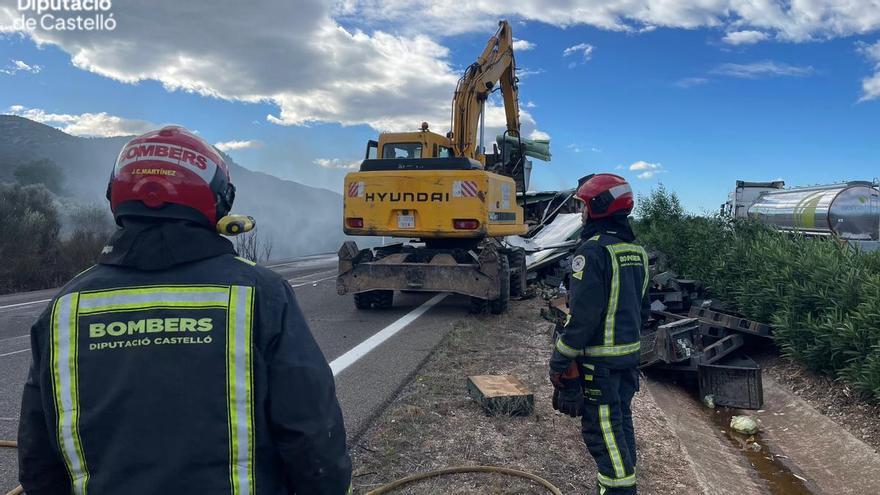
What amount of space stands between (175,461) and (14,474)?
3070 mm

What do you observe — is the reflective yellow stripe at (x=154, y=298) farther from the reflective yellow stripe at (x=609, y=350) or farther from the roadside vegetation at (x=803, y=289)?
the roadside vegetation at (x=803, y=289)

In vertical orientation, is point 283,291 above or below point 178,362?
above

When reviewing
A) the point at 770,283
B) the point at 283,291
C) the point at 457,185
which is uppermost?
the point at 457,185

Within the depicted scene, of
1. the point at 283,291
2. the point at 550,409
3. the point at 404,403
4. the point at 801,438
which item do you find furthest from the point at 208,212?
the point at 801,438

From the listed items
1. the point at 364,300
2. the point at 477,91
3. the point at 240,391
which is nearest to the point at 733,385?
the point at 364,300

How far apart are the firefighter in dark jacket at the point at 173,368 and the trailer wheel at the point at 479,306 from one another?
25.0 feet

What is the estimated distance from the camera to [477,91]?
11.1 meters

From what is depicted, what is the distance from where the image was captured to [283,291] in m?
1.71

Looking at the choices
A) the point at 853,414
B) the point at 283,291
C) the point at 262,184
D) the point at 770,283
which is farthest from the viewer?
Answer: the point at 262,184

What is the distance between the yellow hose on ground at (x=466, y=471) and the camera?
355 centimetres

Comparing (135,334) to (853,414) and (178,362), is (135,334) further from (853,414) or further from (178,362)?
(853,414)

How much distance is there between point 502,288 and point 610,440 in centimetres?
540

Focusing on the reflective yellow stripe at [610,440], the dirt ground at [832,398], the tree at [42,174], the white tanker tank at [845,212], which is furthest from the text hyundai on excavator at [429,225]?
the tree at [42,174]

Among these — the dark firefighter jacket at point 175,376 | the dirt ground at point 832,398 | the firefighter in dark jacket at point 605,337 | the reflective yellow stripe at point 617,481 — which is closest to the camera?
the dark firefighter jacket at point 175,376
